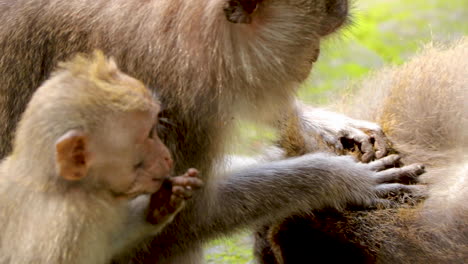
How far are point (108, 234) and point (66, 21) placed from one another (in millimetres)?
1183

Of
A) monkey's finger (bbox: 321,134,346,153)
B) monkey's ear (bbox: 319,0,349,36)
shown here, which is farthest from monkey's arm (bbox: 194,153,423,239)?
monkey's ear (bbox: 319,0,349,36)

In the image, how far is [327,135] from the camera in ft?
18.7

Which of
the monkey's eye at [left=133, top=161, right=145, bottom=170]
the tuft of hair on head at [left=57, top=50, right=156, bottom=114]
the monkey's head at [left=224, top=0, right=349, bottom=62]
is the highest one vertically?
the monkey's head at [left=224, top=0, right=349, bottom=62]

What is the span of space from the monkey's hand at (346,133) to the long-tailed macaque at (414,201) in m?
0.10

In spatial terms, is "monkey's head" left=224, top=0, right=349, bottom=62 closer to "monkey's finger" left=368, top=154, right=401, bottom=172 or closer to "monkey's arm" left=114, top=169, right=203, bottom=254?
"monkey's finger" left=368, top=154, right=401, bottom=172

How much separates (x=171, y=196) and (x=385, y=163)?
1.37 m

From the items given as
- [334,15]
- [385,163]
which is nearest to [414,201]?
[385,163]

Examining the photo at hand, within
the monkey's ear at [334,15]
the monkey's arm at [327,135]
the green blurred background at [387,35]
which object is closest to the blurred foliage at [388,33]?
the green blurred background at [387,35]

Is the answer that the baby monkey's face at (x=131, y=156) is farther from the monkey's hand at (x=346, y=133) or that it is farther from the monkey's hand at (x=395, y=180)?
the monkey's hand at (x=346, y=133)

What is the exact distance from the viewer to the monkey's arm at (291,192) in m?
5.25

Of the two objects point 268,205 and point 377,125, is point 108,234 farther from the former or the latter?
point 377,125

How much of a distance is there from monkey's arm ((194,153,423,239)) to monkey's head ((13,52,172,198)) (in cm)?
93

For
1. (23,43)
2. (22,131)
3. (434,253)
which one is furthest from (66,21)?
(434,253)

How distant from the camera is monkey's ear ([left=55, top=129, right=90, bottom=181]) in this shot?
13.6ft
